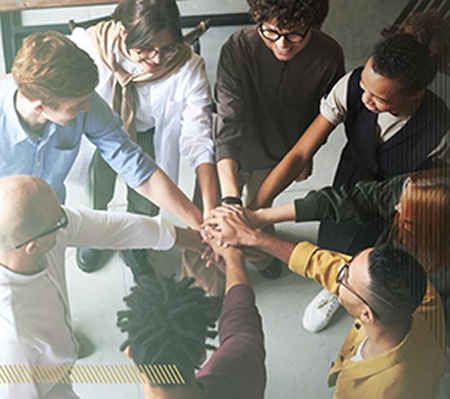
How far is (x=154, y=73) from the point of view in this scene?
905 mm

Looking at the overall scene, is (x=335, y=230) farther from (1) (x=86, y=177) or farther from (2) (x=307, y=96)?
(1) (x=86, y=177)

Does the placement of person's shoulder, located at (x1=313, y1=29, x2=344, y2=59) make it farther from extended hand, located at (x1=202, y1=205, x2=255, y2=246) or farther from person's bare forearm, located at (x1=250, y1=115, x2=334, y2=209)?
extended hand, located at (x1=202, y1=205, x2=255, y2=246)

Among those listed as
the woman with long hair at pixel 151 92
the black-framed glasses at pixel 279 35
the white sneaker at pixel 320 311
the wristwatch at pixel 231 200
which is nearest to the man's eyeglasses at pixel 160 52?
the woman with long hair at pixel 151 92

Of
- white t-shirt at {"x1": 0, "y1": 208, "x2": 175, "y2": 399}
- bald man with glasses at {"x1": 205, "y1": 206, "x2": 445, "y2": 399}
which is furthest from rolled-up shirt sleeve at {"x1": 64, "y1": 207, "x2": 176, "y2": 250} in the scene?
bald man with glasses at {"x1": 205, "y1": 206, "x2": 445, "y2": 399}

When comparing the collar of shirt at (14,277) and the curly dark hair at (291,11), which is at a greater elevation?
the curly dark hair at (291,11)

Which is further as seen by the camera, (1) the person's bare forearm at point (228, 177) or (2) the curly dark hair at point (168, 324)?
(1) the person's bare forearm at point (228, 177)

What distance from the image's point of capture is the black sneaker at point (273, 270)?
35.4 inches

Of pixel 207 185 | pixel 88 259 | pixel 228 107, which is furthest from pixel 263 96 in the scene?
pixel 88 259

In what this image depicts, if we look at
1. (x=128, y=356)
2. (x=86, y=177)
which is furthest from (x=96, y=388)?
(x=86, y=177)

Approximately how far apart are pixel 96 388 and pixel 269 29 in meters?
0.63

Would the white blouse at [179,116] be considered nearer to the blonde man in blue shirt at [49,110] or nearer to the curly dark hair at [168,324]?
the blonde man in blue shirt at [49,110]

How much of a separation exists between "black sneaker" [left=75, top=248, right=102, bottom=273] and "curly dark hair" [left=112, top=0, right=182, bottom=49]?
33cm

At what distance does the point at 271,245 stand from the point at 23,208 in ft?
1.30

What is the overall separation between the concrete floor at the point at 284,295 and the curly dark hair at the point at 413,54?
5cm
